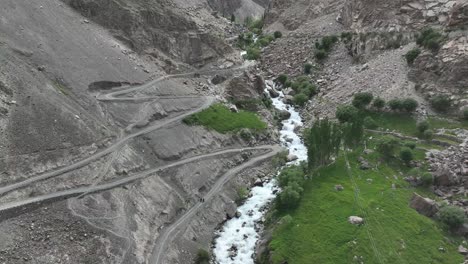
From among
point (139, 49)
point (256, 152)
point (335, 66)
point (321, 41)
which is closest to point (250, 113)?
point (256, 152)

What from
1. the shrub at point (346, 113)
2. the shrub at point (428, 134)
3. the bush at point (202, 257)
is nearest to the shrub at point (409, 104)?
the shrub at point (428, 134)

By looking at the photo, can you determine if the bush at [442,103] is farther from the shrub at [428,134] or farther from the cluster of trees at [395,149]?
the cluster of trees at [395,149]

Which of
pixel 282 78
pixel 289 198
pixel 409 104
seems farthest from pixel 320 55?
pixel 289 198

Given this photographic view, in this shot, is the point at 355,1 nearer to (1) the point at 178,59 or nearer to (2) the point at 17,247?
(1) the point at 178,59

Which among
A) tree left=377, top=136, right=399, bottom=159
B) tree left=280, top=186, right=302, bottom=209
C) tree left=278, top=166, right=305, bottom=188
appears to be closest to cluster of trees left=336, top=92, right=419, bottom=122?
tree left=377, top=136, right=399, bottom=159

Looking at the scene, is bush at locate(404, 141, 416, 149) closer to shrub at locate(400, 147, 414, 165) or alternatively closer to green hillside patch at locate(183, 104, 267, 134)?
shrub at locate(400, 147, 414, 165)
